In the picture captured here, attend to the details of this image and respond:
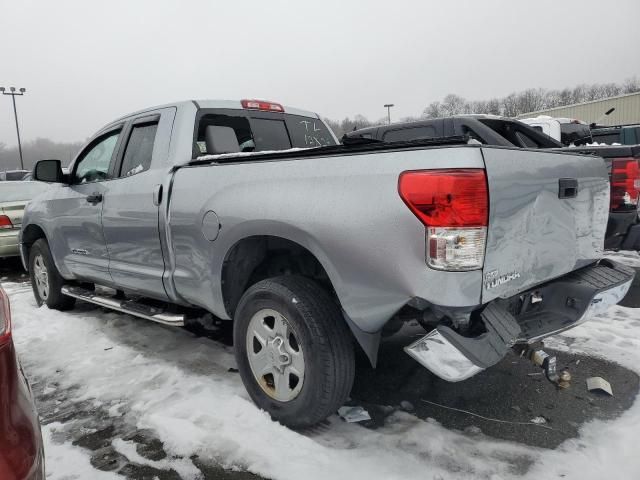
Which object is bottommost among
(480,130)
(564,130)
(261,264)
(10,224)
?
(10,224)

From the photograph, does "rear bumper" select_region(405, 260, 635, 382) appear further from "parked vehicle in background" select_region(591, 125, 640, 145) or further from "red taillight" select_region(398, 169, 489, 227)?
"parked vehicle in background" select_region(591, 125, 640, 145)

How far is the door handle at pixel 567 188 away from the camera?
2514 millimetres

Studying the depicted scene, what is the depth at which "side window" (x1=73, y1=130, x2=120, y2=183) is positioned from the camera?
4.27 metres

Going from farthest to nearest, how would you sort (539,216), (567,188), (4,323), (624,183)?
(624,183), (567,188), (539,216), (4,323)

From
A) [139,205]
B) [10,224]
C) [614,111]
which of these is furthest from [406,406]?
[614,111]

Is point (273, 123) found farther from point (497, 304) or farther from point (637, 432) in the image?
point (637, 432)

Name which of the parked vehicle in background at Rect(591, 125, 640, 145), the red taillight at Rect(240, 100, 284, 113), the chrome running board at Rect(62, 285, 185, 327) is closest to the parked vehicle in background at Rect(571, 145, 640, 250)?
the red taillight at Rect(240, 100, 284, 113)

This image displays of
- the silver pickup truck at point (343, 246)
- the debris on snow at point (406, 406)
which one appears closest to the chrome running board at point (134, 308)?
the silver pickup truck at point (343, 246)

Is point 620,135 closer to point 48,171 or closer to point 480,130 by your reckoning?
point 480,130

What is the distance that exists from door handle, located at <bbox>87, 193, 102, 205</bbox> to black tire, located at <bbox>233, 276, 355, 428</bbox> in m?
2.13

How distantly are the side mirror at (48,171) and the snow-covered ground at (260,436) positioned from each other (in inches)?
65.4

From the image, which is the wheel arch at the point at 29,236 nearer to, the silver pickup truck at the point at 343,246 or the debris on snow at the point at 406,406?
the silver pickup truck at the point at 343,246

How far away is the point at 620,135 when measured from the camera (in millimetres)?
13688

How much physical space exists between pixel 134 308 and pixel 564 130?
12.1m
